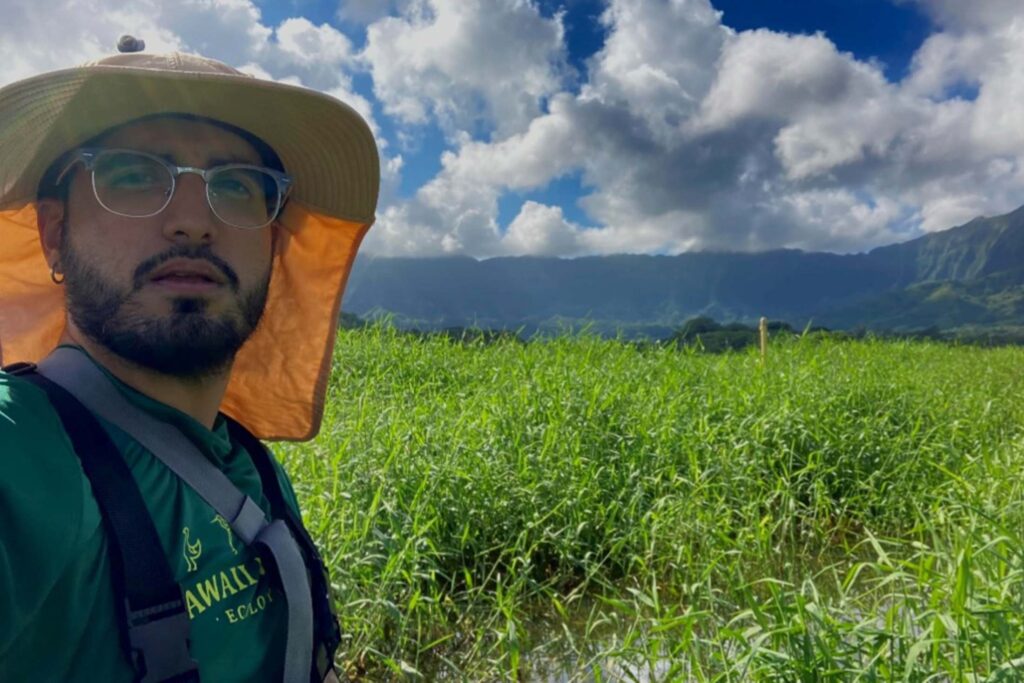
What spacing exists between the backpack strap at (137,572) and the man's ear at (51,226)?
16.9 inches

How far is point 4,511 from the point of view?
81 cm

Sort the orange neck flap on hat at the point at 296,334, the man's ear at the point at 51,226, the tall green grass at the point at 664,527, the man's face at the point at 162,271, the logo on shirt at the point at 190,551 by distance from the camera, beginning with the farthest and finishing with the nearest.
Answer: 1. the tall green grass at the point at 664,527
2. the orange neck flap on hat at the point at 296,334
3. the man's ear at the point at 51,226
4. the man's face at the point at 162,271
5. the logo on shirt at the point at 190,551

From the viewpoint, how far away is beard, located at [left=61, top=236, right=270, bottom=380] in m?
1.14

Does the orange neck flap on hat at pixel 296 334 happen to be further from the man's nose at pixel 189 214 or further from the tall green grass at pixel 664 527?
the tall green grass at pixel 664 527

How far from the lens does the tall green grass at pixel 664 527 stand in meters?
2.13

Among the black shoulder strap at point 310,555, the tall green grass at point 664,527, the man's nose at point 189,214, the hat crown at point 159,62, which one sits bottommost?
the tall green grass at point 664,527

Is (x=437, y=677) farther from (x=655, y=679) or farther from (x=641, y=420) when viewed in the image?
(x=641, y=420)

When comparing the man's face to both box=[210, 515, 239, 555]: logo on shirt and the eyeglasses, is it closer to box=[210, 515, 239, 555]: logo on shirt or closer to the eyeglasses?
the eyeglasses

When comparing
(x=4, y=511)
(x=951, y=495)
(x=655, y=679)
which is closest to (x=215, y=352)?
(x=4, y=511)

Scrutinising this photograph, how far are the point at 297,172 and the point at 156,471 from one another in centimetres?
79

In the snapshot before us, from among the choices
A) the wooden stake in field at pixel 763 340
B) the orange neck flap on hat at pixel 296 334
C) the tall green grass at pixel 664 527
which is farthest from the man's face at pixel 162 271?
the wooden stake in field at pixel 763 340

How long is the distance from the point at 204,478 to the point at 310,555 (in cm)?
33

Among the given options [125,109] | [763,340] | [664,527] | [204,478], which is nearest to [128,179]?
[125,109]

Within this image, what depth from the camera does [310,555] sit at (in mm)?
1376
